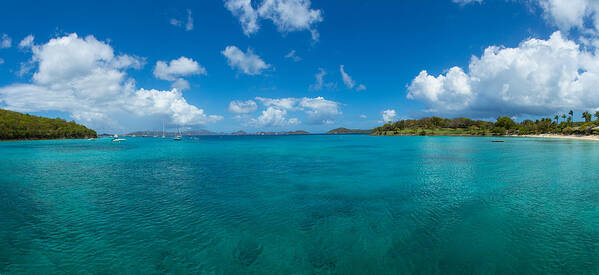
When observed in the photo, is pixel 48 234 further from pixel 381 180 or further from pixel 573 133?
pixel 573 133

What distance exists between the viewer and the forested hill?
147750mm

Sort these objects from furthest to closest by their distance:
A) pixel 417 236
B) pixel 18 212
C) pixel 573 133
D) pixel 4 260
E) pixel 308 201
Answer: pixel 573 133 < pixel 308 201 < pixel 18 212 < pixel 417 236 < pixel 4 260

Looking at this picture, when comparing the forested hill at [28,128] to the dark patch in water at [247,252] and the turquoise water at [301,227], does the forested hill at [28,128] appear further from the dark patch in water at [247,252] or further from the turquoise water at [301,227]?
the dark patch in water at [247,252]

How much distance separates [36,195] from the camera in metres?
23.1

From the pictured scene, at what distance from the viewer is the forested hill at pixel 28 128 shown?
148 metres

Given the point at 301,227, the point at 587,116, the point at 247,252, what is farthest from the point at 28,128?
the point at 587,116

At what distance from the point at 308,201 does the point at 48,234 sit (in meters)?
17.8

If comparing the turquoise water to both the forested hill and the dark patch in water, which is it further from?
the forested hill

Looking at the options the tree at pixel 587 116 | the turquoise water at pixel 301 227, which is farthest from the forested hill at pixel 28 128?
the tree at pixel 587 116

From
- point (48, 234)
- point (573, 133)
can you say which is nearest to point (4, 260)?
point (48, 234)

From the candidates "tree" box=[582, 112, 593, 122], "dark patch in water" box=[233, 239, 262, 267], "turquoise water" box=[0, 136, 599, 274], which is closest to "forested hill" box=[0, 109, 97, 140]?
"turquoise water" box=[0, 136, 599, 274]

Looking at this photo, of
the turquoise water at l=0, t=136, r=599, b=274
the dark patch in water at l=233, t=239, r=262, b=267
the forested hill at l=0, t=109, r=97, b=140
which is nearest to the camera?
the turquoise water at l=0, t=136, r=599, b=274

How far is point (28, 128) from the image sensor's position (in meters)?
158

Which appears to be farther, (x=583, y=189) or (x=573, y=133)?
(x=573, y=133)
